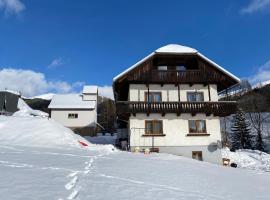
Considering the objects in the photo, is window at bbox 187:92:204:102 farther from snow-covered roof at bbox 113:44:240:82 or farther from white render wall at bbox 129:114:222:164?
snow-covered roof at bbox 113:44:240:82

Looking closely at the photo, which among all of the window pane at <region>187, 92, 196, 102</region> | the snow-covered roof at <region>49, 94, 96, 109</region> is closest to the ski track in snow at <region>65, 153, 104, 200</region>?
the window pane at <region>187, 92, 196, 102</region>

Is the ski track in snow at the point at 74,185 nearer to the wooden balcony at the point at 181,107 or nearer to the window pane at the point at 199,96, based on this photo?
the wooden balcony at the point at 181,107

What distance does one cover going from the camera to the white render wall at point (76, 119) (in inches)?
1645

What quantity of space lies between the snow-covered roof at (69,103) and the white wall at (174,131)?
68.3 ft

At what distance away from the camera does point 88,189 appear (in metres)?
6.26

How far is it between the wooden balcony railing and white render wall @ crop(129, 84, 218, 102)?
0.62 m

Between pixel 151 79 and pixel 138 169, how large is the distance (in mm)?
14918

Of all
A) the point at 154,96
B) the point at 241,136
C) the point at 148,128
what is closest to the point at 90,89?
the point at 154,96

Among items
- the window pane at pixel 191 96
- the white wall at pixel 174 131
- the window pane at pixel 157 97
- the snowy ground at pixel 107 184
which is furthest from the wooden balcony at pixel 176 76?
the snowy ground at pixel 107 184

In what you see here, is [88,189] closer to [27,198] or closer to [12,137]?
[27,198]

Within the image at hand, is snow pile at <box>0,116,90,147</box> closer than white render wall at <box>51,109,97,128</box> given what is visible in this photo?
Yes

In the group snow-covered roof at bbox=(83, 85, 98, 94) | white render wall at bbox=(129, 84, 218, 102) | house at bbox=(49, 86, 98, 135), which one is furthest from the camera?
snow-covered roof at bbox=(83, 85, 98, 94)

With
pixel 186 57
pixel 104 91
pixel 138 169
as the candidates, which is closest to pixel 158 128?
pixel 186 57

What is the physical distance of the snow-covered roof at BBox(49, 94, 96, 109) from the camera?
42.2 meters
